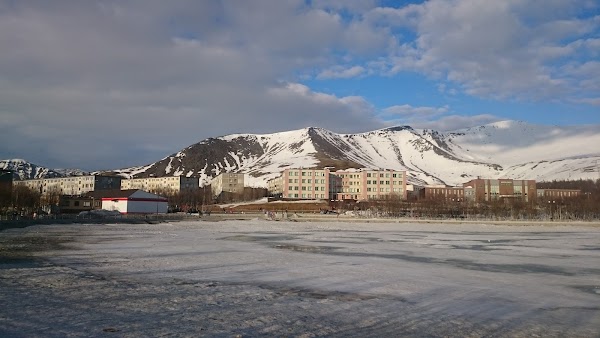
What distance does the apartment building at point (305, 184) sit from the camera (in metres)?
182

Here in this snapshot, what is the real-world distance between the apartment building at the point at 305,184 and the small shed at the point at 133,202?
68.5 metres

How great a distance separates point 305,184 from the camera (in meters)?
185

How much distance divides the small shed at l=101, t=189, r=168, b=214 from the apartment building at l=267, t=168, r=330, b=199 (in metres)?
68.5

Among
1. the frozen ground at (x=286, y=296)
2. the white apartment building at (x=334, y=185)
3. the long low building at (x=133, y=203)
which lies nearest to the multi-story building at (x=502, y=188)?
the white apartment building at (x=334, y=185)

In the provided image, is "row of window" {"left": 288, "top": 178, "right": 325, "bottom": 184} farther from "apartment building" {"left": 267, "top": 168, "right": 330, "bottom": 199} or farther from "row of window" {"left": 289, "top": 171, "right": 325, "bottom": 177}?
"row of window" {"left": 289, "top": 171, "right": 325, "bottom": 177}

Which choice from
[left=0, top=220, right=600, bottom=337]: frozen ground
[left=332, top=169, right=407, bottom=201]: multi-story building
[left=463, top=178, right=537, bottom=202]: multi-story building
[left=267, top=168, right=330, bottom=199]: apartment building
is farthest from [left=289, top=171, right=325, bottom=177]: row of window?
[left=0, top=220, right=600, bottom=337]: frozen ground

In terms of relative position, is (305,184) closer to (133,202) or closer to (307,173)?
(307,173)

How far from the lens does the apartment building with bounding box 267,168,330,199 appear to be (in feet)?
595

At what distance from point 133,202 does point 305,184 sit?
271 feet

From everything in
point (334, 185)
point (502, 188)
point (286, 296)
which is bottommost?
point (286, 296)

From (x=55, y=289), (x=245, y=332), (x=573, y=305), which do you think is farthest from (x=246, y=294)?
(x=573, y=305)

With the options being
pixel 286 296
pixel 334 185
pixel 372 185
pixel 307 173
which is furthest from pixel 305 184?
pixel 286 296

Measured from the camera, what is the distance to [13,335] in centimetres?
949

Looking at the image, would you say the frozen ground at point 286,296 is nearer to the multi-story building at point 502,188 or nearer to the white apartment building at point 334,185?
the white apartment building at point 334,185
